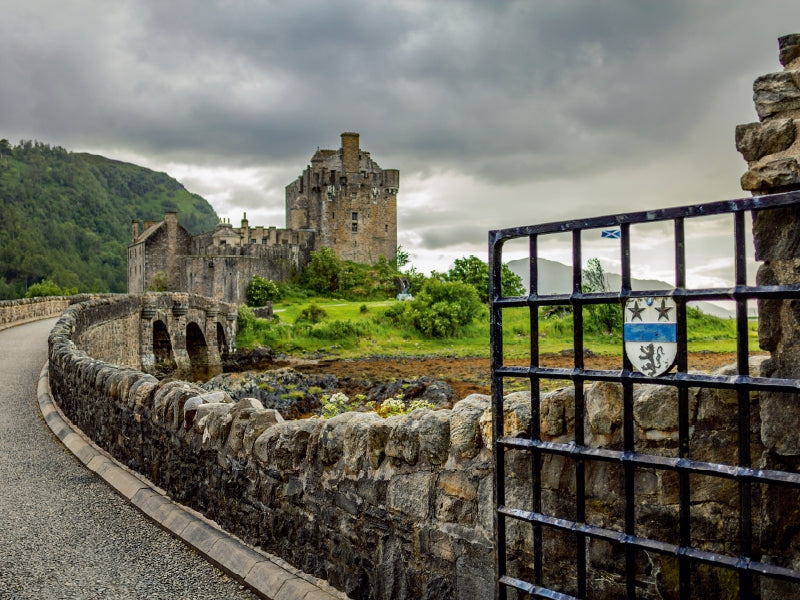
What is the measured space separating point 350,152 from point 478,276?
2258cm

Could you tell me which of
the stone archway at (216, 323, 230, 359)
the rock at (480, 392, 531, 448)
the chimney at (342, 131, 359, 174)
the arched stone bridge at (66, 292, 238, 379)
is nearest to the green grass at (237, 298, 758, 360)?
the stone archway at (216, 323, 230, 359)

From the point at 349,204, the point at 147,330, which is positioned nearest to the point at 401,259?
the point at 349,204

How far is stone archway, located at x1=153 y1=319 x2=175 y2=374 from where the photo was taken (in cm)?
2967

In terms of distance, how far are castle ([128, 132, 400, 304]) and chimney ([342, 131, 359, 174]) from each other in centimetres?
9

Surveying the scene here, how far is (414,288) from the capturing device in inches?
2263

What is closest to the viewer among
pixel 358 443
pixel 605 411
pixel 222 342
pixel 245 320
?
pixel 605 411

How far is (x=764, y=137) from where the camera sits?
2.56 m

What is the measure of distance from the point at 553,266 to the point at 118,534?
3872 millimetres

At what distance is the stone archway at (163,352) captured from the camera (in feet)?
97.3

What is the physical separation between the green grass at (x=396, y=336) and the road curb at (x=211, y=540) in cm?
2833

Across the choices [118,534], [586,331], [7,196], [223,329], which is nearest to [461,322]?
[586,331]

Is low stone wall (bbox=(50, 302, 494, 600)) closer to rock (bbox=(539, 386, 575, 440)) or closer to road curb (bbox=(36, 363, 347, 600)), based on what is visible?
road curb (bbox=(36, 363, 347, 600))

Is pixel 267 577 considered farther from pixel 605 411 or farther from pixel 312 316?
pixel 312 316

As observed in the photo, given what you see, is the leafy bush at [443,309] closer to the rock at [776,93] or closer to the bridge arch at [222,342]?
the bridge arch at [222,342]
